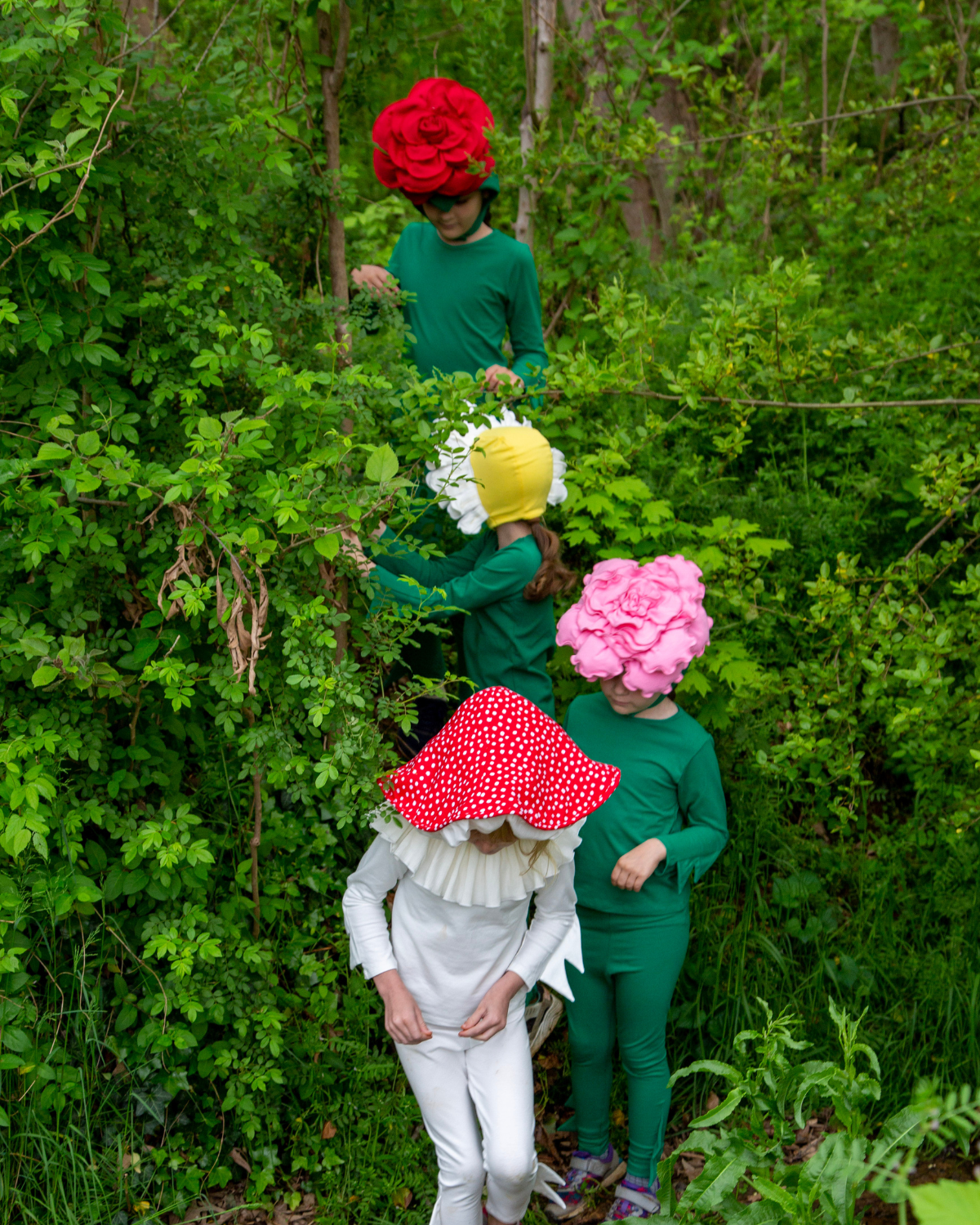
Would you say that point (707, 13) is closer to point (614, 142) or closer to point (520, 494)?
point (614, 142)

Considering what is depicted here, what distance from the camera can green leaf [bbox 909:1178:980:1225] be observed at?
2.85 feet

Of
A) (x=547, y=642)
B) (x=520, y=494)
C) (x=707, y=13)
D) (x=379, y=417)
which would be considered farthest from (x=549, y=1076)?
(x=707, y=13)

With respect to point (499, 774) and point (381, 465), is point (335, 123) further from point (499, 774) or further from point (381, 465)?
point (499, 774)

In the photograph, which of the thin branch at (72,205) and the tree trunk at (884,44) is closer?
the thin branch at (72,205)

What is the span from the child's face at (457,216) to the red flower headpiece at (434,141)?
0.31 ft

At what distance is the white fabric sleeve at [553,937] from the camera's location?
2.25 m

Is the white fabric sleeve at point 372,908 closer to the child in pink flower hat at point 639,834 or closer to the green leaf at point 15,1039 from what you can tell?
the child in pink flower hat at point 639,834

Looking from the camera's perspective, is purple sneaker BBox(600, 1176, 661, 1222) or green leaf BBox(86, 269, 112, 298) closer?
green leaf BBox(86, 269, 112, 298)

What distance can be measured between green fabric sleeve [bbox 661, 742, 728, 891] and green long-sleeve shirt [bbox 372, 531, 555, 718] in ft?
1.75

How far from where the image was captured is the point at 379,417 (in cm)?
282

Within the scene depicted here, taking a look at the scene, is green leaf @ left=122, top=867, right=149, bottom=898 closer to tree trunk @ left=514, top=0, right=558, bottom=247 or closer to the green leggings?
the green leggings

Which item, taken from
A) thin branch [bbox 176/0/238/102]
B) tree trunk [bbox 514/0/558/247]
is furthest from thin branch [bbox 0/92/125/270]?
tree trunk [bbox 514/0/558/247]

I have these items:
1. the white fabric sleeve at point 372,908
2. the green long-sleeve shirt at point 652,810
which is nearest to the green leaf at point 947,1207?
the white fabric sleeve at point 372,908

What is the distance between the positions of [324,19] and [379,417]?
1027mm
